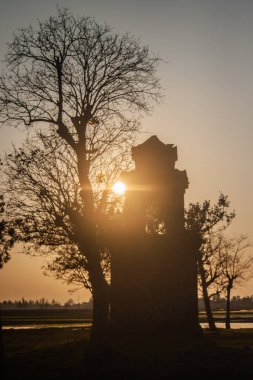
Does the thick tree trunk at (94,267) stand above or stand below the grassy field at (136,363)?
above

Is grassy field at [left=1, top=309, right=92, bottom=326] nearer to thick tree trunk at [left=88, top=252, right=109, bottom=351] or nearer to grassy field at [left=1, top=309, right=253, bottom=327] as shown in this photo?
grassy field at [left=1, top=309, right=253, bottom=327]

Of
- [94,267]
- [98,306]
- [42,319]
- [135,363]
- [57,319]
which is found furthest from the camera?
[57,319]

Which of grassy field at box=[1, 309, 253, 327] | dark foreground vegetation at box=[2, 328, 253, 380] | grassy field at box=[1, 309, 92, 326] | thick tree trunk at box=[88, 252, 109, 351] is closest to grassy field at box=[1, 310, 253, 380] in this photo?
dark foreground vegetation at box=[2, 328, 253, 380]

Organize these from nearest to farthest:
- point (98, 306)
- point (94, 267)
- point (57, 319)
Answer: point (98, 306) → point (94, 267) → point (57, 319)

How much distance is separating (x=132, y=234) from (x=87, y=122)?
851 centimetres

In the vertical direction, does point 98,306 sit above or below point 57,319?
above

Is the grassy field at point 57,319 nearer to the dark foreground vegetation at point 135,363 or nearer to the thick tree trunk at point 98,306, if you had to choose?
the dark foreground vegetation at point 135,363

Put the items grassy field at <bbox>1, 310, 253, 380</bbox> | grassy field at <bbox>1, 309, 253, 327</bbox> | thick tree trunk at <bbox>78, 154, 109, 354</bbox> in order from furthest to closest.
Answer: grassy field at <bbox>1, 309, 253, 327</bbox> → thick tree trunk at <bbox>78, 154, 109, 354</bbox> → grassy field at <bbox>1, 310, 253, 380</bbox>

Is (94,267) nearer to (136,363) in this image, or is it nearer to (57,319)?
(136,363)

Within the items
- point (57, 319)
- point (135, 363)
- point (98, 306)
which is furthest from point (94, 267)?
point (57, 319)

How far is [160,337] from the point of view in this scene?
24.0 m

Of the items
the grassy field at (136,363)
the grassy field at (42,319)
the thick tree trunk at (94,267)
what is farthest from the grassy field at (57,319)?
the thick tree trunk at (94,267)

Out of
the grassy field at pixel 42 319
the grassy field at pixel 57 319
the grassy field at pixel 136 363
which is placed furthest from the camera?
the grassy field at pixel 42 319

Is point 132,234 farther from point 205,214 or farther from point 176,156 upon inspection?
point 205,214
